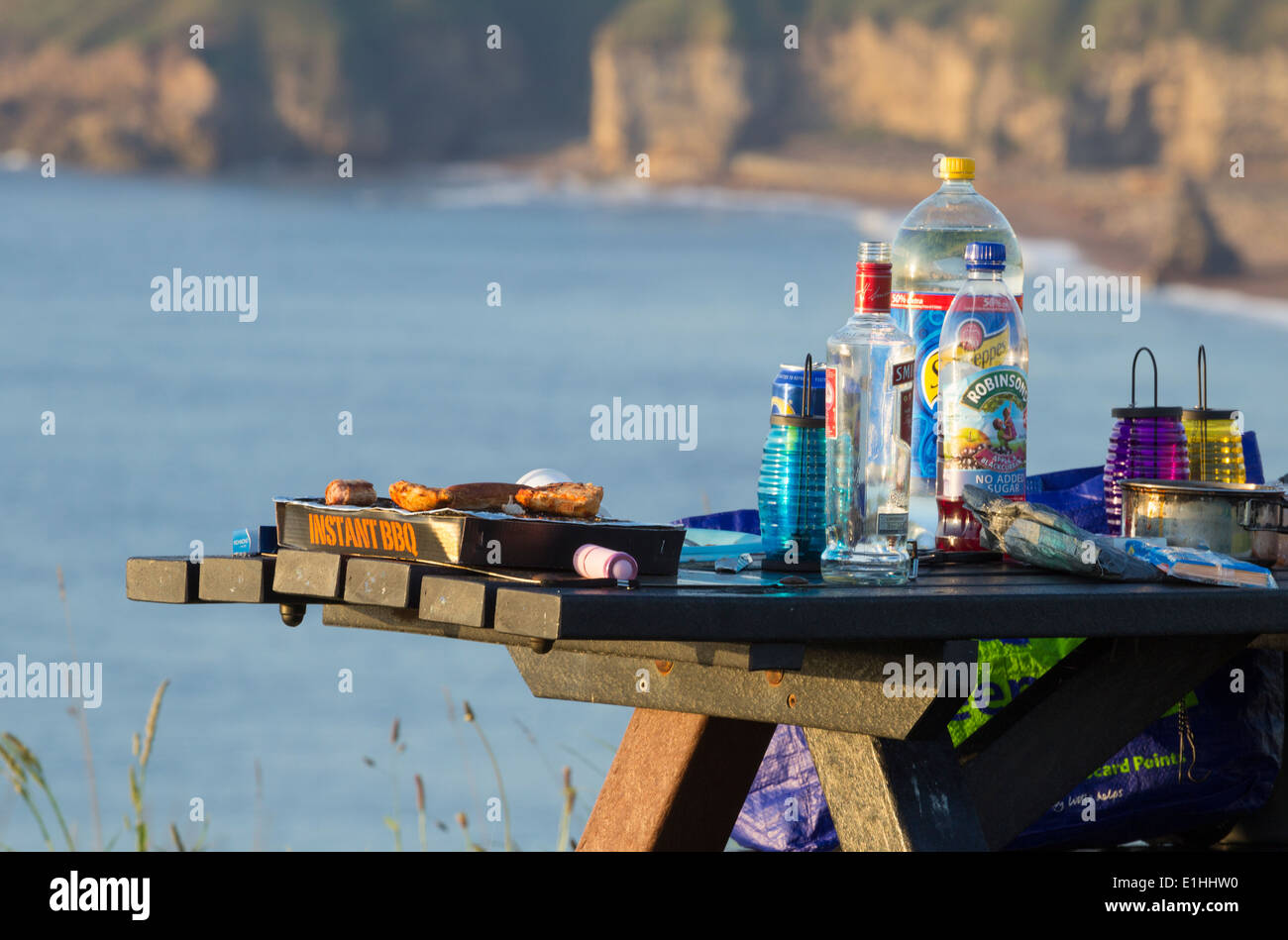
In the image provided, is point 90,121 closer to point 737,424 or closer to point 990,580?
point 737,424

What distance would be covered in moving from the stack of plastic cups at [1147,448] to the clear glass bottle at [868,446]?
0.49 m

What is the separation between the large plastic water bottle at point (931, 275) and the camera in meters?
2.32

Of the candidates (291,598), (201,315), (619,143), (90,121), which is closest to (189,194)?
(90,121)

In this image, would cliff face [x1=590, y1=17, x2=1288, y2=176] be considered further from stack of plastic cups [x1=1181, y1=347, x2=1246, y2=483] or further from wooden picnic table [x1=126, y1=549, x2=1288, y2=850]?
wooden picnic table [x1=126, y1=549, x2=1288, y2=850]

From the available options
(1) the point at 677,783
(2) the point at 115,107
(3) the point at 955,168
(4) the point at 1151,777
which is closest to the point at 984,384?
(3) the point at 955,168

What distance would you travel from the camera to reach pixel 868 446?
2.03 m

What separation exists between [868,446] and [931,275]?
1.62ft

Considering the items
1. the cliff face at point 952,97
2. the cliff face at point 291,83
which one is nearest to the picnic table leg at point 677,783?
the cliff face at point 952,97

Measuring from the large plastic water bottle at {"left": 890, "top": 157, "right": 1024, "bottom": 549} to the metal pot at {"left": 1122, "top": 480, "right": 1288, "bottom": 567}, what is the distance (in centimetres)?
28

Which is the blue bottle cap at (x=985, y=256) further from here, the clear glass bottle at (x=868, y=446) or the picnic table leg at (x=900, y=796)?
the picnic table leg at (x=900, y=796)

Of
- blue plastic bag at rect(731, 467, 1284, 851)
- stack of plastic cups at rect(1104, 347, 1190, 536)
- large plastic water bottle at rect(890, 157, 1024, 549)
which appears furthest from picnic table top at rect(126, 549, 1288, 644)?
blue plastic bag at rect(731, 467, 1284, 851)

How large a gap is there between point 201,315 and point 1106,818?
1493 inches

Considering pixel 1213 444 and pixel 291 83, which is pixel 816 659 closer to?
pixel 1213 444
